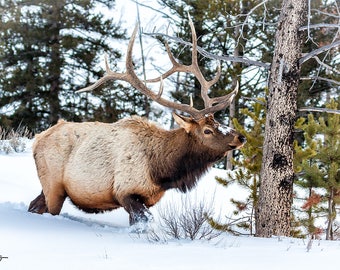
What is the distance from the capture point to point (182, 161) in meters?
6.57

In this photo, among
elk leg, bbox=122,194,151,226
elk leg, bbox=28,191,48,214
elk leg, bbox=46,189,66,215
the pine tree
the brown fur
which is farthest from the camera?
the pine tree

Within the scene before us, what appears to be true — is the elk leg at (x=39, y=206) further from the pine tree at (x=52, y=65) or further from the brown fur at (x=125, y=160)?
the pine tree at (x=52, y=65)

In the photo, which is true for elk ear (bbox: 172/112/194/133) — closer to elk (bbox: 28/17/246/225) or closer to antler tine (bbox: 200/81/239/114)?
elk (bbox: 28/17/246/225)

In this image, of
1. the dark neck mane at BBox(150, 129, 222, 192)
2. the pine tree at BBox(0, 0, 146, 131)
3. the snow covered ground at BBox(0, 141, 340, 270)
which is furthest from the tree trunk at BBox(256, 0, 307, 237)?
the pine tree at BBox(0, 0, 146, 131)

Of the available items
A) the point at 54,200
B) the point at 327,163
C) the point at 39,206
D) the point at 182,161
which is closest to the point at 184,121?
the point at 182,161

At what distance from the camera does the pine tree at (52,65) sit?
1856cm

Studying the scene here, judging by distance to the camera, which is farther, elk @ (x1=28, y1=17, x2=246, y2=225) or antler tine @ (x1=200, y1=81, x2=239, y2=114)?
antler tine @ (x1=200, y1=81, x2=239, y2=114)

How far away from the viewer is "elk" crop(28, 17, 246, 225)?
20.8 feet

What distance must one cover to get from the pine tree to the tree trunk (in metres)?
12.3

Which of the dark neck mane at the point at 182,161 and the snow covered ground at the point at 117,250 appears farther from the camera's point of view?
the dark neck mane at the point at 182,161

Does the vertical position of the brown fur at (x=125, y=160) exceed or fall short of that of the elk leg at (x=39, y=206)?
it exceeds it

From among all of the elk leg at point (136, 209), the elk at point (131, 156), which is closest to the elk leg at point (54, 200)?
the elk at point (131, 156)

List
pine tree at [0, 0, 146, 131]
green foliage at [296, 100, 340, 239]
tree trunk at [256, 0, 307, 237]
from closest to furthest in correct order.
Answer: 1. tree trunk at [256, 0, 307, 237]
2. green foliage at [296, 100, 340, 239]
3. pine tree at [0, 0, 146, 131]

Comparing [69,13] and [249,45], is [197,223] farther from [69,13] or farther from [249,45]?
[69,13]
